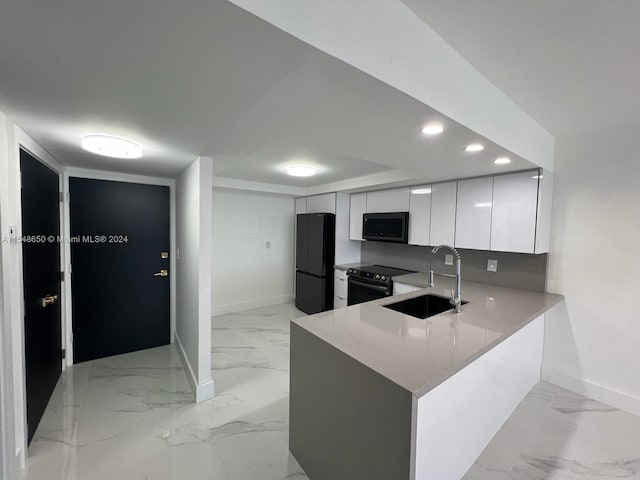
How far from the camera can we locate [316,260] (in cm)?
440

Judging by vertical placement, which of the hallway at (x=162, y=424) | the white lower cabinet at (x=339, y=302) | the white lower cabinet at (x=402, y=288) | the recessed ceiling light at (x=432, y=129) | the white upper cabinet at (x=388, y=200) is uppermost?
the recessed ceiling light at (x=432, y=129)

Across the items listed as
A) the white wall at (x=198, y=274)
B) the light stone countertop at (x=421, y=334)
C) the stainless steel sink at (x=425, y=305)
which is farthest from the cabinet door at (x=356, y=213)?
the white wall at (x=198, y=274)

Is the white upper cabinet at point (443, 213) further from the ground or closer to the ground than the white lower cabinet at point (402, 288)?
further from the ground

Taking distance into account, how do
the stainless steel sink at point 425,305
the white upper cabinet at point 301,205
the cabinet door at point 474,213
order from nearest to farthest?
the stainless steel sink at point 425,305 < the cabinet door at point 474,213 < the white upper cabinet at point 301,205

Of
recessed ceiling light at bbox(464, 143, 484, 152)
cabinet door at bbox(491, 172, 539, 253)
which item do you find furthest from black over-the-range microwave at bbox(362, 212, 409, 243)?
recessed ceiling light at bbox(464, 143, 484, 152)

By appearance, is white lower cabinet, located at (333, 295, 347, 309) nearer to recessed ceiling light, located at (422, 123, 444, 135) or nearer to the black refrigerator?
the black refrigerator

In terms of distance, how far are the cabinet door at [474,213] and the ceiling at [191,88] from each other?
693mm

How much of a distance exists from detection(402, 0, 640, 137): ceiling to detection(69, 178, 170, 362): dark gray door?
326 centimetres

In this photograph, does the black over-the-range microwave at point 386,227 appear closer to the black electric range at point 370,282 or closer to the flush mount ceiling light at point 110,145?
the black electric range at point 370,282

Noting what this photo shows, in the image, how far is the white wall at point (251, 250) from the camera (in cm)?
448

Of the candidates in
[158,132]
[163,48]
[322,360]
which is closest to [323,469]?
[322,360]

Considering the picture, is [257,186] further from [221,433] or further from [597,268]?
[597,268]

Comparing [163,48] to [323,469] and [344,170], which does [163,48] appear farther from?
[344,170]

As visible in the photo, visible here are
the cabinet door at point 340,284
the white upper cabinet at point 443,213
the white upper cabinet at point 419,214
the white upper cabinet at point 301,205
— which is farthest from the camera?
the white upper cabinet at point 301,205
